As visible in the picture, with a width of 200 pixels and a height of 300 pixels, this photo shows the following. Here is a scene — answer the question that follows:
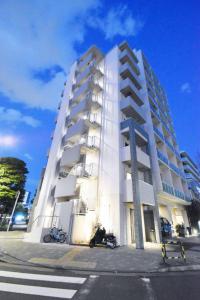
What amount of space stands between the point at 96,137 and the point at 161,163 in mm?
9121

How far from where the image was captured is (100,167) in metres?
16.9

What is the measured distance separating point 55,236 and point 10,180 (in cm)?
1663

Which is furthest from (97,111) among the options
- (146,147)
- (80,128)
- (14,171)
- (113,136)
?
(14,171)

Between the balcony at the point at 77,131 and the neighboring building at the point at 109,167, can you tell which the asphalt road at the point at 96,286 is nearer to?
the neighboring building at the point at 109,167

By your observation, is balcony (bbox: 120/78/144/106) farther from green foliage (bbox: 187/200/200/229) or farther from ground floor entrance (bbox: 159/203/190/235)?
green foliage (bbox: 187/200/200/229)

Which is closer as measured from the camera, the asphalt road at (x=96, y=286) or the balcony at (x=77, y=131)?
the asphalt road at (x=96, y=286)

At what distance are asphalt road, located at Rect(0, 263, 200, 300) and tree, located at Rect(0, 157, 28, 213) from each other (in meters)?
21.5

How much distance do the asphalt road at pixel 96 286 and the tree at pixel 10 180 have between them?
21.5m

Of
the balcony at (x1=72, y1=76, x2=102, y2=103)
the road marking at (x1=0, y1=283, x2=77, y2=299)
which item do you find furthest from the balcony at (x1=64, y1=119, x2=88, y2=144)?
the road marking at (x1=0, y1=283, x2=77, y2=299)

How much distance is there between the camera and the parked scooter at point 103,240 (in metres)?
11.5

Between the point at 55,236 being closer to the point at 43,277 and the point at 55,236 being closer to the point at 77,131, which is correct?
the point at 43,277

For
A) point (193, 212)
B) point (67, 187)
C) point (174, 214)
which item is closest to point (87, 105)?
point (67, 187)

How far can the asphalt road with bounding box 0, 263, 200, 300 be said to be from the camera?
4066mm

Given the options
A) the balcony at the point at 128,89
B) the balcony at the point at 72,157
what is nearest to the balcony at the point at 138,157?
the balcony at the point at 72,157
